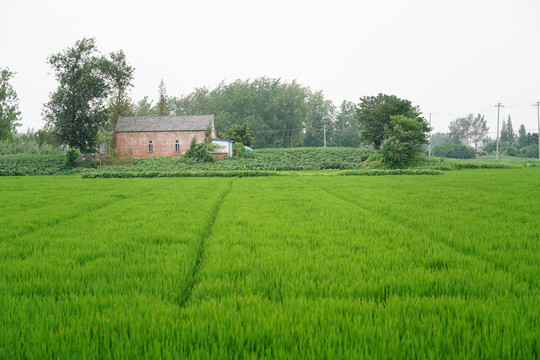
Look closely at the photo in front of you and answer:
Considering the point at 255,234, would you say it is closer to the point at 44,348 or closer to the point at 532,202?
the point at 44,348

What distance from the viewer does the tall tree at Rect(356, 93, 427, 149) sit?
Answer: 3709cm

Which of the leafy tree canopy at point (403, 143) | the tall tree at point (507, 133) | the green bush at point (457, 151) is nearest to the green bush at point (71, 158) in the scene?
the leafy tree canopy at point (403, 143)

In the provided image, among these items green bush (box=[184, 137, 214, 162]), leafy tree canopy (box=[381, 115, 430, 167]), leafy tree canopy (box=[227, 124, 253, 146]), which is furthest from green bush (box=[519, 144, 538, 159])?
green bush (box=[184, 137, 214, 162])

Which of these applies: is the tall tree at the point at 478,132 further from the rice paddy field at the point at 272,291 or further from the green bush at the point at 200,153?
the rice paddy field at the point at 272,291

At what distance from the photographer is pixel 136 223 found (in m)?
5.42

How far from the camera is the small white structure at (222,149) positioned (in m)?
37.1

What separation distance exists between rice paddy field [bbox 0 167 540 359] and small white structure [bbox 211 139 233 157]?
32.3 m

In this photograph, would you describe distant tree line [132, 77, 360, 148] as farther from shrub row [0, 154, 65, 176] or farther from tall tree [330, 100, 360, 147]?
shrub row [0, 154, 65, 176]

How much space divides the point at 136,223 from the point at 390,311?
481 centimetres

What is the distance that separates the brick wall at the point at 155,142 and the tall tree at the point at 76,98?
4930 mm

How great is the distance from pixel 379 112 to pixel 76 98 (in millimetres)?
38407

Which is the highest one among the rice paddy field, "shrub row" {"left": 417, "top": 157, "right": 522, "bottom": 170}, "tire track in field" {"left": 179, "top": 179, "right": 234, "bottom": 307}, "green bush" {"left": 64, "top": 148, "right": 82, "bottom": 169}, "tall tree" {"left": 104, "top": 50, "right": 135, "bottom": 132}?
"tall tree" {"left": 104, "top": 50, "right": 135, "bottom": 132}

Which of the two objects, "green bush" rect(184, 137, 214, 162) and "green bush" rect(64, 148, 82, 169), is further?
"green bush" rect(184, 137, 214, 162)

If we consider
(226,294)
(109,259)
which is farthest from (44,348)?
(109,259)
